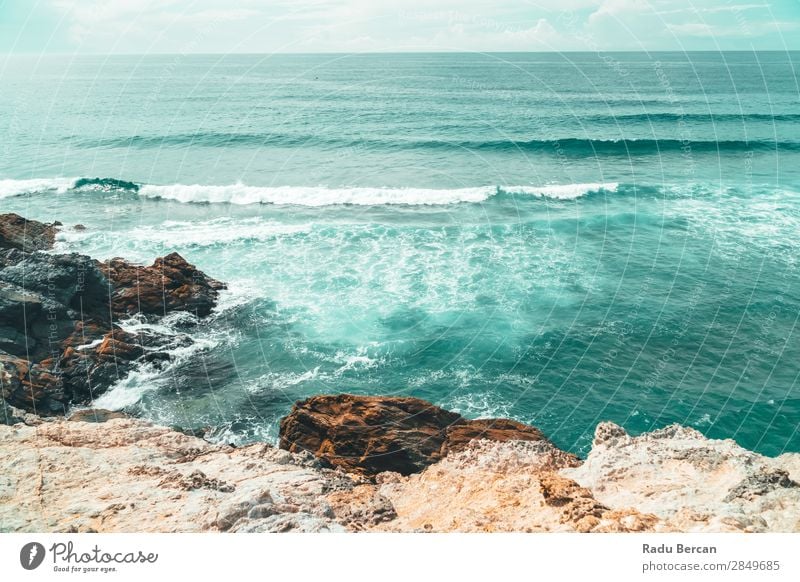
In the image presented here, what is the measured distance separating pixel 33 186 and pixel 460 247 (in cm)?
3288

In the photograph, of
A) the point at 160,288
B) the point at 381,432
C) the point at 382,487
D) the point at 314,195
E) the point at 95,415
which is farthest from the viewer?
the point at 314,195

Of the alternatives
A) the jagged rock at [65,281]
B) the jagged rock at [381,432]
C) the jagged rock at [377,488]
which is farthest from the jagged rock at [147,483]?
the jagged rock at [65,281]

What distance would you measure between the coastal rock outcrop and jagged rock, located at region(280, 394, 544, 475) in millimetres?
7184

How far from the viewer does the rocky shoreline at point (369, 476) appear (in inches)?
309

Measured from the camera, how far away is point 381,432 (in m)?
13.0

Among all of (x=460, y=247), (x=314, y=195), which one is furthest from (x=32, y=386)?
(x=314, y=195)

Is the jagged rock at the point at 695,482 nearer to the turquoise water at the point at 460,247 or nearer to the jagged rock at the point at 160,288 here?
the turquoise water at the point at 460,247

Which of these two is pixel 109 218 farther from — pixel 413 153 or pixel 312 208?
pixel 413 153

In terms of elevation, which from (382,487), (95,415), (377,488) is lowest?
(95,415)

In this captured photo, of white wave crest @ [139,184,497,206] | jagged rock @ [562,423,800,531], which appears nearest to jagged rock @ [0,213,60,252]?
white wave crest @ [139,184,497,206]

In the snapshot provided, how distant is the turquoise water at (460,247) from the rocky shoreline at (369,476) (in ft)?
10.8

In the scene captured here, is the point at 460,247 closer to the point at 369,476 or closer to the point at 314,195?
the point at 314,195

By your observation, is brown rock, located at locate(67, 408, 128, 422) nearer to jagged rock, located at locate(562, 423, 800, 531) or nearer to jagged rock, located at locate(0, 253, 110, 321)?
jagged rock, located at locate(0, 253, 110, 321)
